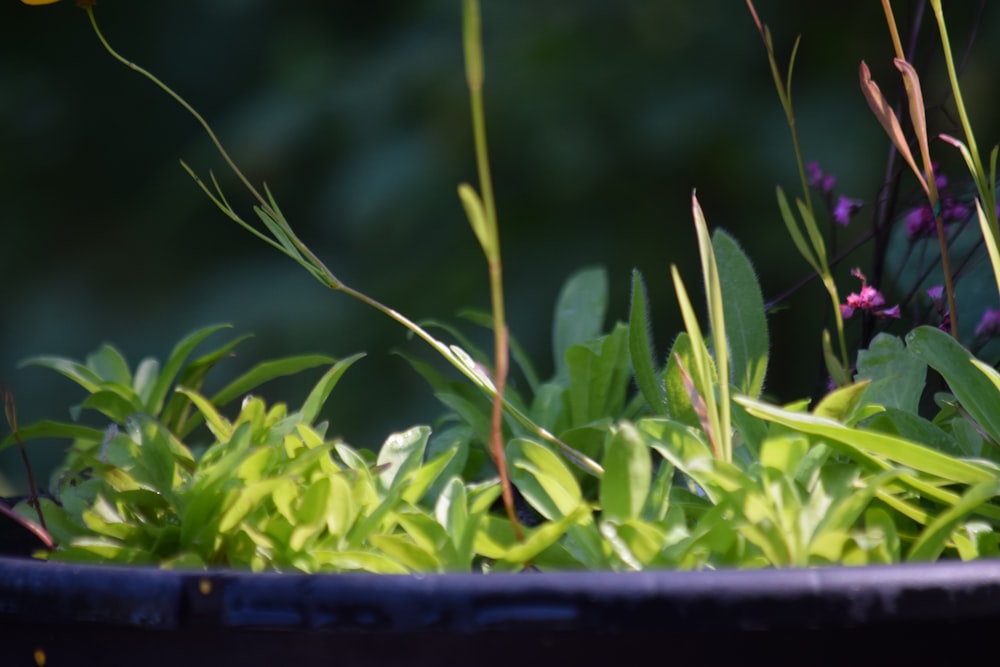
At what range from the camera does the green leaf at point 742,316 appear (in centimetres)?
56

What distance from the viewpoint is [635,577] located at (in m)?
0.31

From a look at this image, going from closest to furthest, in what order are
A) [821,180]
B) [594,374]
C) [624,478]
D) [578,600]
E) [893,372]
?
[578,600], [624,478], [893,372], [594,374], [821,180]

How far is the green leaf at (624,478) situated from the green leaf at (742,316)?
0.53ft

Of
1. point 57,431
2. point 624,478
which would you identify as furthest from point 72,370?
point 624,478

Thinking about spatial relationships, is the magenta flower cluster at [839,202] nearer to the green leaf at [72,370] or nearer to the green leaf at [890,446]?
the green leaf at [890,446]

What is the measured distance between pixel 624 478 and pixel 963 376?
0.19 metres

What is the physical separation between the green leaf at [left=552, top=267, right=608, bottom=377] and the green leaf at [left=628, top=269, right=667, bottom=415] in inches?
6.9

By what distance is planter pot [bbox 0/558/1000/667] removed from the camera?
0.31 metres

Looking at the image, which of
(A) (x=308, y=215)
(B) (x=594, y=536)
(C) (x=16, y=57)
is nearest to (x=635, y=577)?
(B) (x=594, y=536)

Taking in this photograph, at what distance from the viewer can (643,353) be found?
1.83 feet

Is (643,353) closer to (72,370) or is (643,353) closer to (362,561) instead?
(362,561)

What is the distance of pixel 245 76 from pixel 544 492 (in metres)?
2.56

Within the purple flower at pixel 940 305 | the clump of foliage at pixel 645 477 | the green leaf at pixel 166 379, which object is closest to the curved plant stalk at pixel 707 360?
the clump of foliage at pixel 645 477

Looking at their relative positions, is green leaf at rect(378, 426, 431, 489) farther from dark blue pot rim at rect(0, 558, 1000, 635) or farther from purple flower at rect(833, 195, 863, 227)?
purple flower at rect(833, 195, 863, 227)
